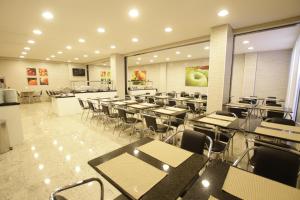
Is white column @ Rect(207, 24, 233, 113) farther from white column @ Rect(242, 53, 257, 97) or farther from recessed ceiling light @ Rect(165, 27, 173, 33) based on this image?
white column @ Rect(242, 53, 257, 97)

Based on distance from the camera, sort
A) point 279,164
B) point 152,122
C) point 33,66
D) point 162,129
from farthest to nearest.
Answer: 1. point 33,66
2. point 162,129
3. point 152,122
4. point 279,164

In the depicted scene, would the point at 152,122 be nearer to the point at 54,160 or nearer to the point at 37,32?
the point at 54,160

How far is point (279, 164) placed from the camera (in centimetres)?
132

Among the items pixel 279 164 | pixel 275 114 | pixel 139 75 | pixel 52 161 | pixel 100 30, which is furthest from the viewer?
pixel 139 75

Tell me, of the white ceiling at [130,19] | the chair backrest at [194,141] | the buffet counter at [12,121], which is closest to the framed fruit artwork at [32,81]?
the white ceiling at [130,19]

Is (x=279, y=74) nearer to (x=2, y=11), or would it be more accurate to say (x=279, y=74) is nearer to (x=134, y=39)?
(x=134, y=39)

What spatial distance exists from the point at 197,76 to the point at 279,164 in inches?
325

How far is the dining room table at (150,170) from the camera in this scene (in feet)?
2.97

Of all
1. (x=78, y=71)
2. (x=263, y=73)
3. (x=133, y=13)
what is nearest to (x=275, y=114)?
(x=133, y=13)

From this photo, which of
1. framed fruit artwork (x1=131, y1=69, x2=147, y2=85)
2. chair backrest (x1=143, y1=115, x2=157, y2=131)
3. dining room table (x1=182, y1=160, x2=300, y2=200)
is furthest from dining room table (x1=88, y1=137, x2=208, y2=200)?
framed fruit artwork (x1=131, y1=69, x2=147, y2=85)

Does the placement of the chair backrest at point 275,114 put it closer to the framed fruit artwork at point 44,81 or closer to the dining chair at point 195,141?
the dining chair at point 195,141

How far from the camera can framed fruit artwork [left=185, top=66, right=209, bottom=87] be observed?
8766mm

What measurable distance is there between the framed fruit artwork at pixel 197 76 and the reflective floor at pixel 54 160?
570 centimetres

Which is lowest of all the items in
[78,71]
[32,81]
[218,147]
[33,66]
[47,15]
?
[218,147]
